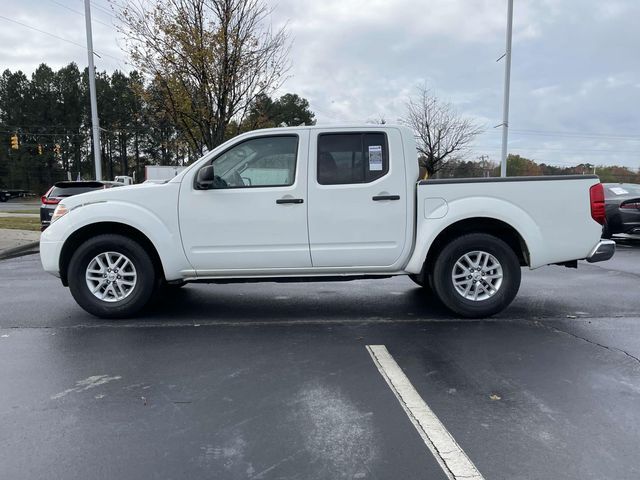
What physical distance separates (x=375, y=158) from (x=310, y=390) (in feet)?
9.00

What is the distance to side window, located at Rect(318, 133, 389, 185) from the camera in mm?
5293

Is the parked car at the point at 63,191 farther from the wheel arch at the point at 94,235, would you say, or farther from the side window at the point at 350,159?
the side window at the point at 350,159

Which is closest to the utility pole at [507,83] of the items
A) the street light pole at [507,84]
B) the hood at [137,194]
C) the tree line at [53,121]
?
the street light pole at [507,84]

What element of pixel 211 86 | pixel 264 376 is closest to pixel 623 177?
pixel 211 86

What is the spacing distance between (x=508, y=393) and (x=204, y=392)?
2.17 m

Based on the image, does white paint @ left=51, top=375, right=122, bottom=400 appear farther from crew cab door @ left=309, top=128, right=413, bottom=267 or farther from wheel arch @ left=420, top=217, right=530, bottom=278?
wheel arch @ left=420, top=217, right=530, bottom=278

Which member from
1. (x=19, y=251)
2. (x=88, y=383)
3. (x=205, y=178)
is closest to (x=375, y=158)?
(x=205, y=178)

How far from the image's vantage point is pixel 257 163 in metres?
5.33

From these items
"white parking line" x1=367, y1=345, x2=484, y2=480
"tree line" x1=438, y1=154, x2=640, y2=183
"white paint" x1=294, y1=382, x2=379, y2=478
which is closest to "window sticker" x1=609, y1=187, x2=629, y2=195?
"white parking line" x1=367, y1=345, x2=484, y2=480

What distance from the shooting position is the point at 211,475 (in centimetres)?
251

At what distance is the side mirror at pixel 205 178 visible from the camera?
16.6 feet

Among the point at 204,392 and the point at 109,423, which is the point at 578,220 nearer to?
the point at 204,392

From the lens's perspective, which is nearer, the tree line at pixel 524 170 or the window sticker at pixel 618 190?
the window sticker at pixel 618 190

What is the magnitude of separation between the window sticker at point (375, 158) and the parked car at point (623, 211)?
29.4 feet
